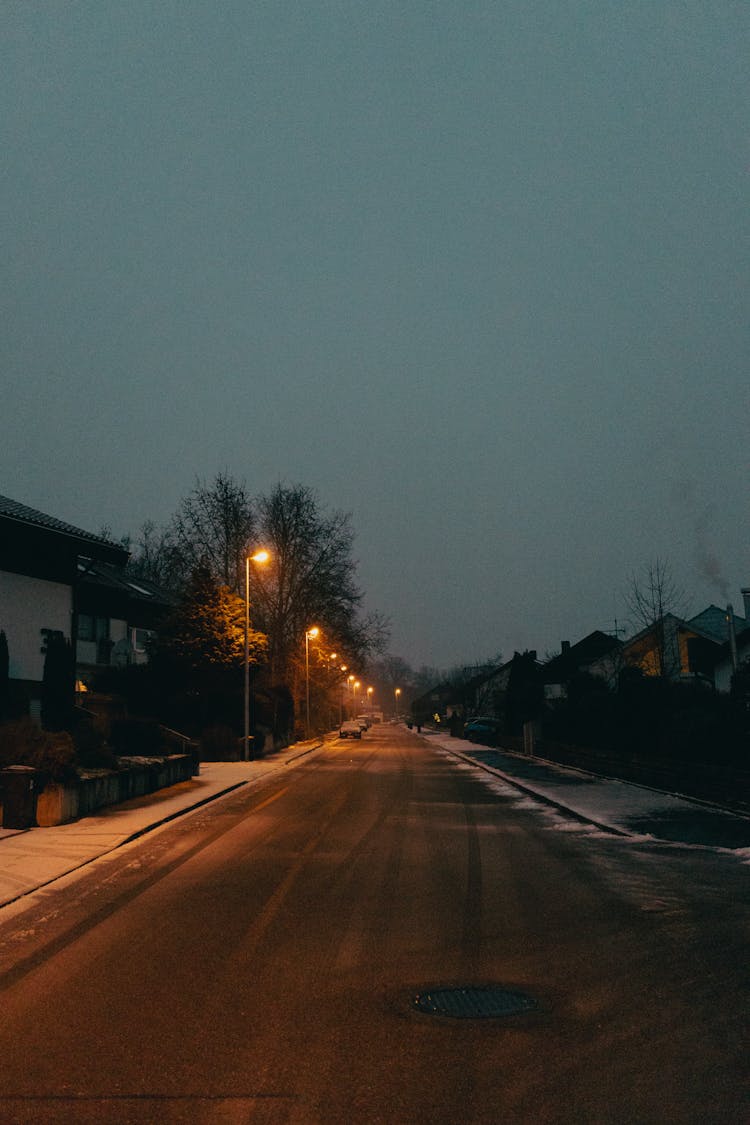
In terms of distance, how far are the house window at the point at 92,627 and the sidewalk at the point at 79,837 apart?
22.9 m

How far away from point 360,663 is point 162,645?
25365 millimetres

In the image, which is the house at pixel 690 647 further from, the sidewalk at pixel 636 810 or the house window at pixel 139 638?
the house window at pixel 139 638

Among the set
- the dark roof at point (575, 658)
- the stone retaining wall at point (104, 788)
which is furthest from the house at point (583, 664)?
the stone retaining wall at point (104, 788)

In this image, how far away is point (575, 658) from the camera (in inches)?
3278

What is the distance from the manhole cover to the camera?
6.89 metres

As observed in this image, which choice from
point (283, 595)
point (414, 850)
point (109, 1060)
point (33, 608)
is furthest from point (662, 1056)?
point (283, 595)

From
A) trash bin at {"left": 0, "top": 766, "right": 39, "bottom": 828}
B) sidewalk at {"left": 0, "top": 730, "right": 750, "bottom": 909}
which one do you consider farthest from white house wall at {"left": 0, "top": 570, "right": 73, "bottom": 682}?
trash bin at {"left": 0, "top": 766, "right": 39, "bottom": 828}

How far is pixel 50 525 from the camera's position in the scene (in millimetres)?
31812

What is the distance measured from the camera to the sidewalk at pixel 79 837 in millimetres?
12922

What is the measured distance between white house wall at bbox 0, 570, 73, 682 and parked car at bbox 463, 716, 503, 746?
31.9m

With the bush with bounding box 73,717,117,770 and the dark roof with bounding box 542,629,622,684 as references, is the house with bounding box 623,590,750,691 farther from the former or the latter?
the bush with bounding box 73,717,117,770

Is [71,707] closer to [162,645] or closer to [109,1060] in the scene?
[162,645]

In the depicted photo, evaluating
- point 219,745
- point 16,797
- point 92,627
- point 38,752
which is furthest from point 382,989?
point 92,627

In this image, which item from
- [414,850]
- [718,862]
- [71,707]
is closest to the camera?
[718,862]
